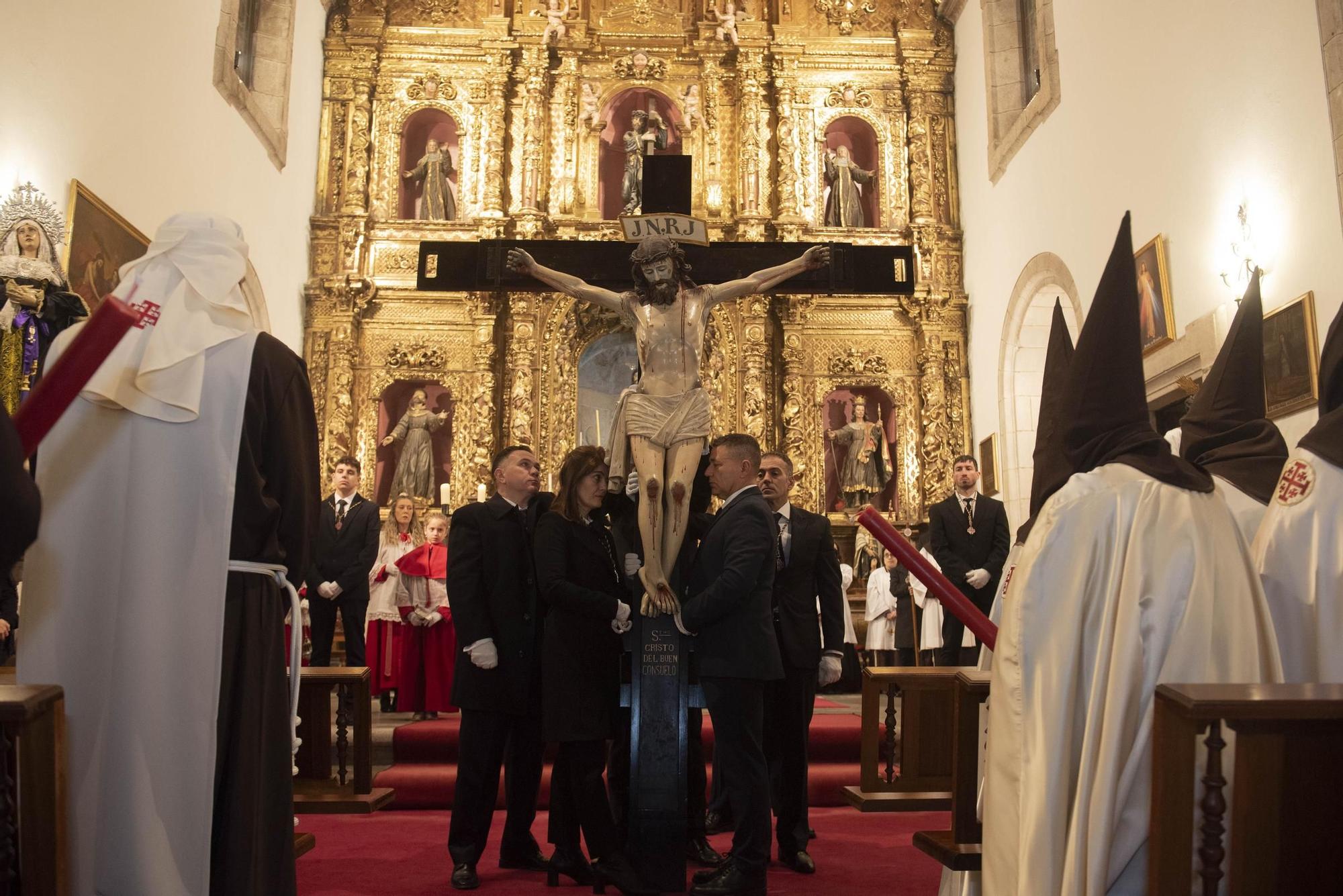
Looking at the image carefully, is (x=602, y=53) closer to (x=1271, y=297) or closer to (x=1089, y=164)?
(x=1089, y=164)

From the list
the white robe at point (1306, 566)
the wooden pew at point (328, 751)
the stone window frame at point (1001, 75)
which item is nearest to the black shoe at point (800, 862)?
the wooden pew at point (328, 751)

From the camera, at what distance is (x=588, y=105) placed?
591 inches

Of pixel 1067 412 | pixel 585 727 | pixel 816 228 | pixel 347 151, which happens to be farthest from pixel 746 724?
pixel 347 151

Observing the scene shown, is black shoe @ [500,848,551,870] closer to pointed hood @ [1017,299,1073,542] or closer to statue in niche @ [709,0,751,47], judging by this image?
pointed hood @ [1017,299,1073,542]

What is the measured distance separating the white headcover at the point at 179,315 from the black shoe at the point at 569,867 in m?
2.49

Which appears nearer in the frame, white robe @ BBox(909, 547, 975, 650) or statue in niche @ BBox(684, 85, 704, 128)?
white robe @ BBox(909, 547, 975, 650)

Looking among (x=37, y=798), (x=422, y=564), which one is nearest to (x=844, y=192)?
(x=422, y=564)

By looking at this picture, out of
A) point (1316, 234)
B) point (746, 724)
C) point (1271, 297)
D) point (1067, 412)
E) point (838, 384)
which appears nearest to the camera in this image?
point (1067, 412)

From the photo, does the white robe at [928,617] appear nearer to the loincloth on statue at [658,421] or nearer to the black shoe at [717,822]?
the black shoe at [717,822]

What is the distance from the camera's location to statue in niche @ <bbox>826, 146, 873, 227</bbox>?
1495 cm

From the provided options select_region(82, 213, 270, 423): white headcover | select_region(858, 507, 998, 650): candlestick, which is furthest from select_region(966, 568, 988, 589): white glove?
select_region(82, 213, 270, 423): white headcover

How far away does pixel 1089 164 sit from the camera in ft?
35.1

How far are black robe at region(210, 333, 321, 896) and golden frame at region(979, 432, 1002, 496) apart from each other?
11.1 m

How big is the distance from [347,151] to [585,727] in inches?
471
